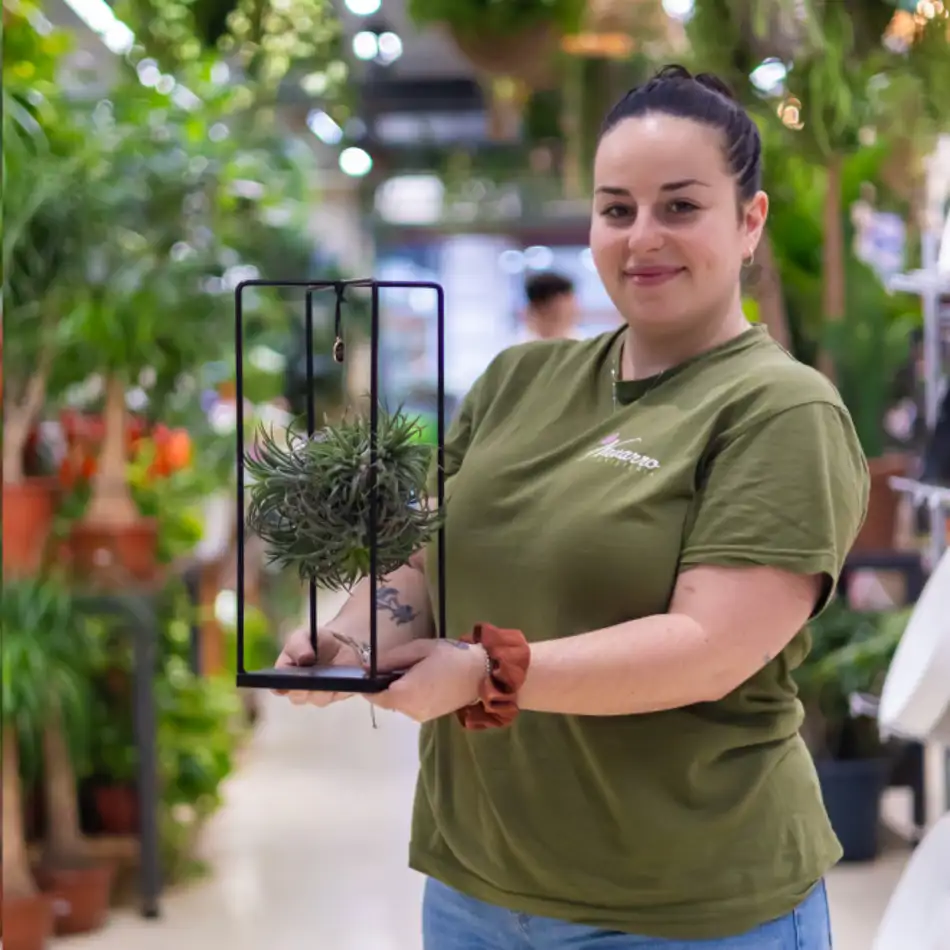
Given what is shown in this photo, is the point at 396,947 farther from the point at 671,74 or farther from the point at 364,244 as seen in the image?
the point at 364,244

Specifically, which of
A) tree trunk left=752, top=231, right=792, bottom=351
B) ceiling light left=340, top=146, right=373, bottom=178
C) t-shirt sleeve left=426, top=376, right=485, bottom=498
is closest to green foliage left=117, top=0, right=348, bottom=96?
tree trunk left=752, top=231, right=792, bottom=351

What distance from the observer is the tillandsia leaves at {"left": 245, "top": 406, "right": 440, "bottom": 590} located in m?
1.10

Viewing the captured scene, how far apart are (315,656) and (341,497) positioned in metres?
0.15

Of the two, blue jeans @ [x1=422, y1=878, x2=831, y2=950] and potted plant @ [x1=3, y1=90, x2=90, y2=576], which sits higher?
potted plant @ [x1=3, y1=90, x2=90, y2=576]

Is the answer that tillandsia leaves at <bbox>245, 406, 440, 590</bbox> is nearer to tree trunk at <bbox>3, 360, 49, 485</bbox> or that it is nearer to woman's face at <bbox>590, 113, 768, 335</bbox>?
woman's face at <bbox>590, 113, 768, 335</bbox>

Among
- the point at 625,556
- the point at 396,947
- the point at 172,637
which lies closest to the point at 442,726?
the point at 625,556

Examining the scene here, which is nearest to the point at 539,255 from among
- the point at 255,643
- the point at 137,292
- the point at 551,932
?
the point at 255,643

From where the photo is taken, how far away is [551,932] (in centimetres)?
126

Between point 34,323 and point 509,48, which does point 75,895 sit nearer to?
point 34,323

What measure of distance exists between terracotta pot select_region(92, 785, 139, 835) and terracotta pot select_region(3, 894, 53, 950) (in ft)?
2.01

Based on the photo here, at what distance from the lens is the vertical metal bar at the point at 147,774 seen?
12.6ft

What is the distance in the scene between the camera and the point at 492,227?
12.6 metres

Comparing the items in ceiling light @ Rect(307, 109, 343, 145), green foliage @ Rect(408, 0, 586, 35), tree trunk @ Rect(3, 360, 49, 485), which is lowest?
tree trunk @ Rect(3, 360, 49, 485)

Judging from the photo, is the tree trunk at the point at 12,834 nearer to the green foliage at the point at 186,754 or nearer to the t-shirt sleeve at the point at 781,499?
the green foliage at the point at 186,754
